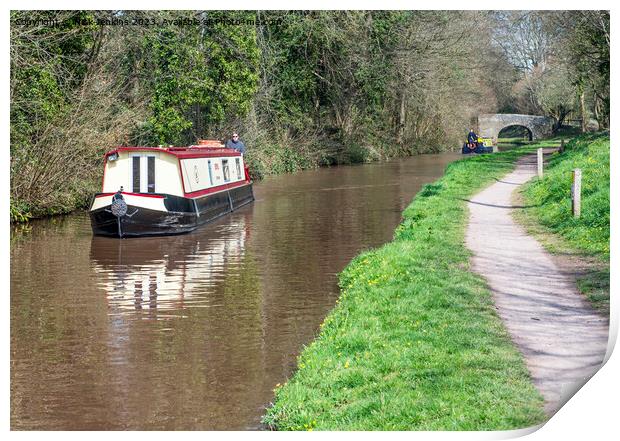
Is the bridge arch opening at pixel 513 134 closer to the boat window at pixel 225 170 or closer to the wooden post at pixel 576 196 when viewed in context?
the boat window at pixel 225 170

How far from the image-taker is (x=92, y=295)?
13.1 metres

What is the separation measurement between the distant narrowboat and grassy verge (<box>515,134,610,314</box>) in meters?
6.97

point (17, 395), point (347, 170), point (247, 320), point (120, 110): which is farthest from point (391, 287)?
point (347, 170)

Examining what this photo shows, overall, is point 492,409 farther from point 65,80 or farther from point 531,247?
point 65,80

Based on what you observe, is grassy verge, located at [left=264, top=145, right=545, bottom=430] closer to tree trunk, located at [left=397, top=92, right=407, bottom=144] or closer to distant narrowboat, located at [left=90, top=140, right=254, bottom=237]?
distant narrowboat, located at [left=90, top=140, right=254, bottom=237]

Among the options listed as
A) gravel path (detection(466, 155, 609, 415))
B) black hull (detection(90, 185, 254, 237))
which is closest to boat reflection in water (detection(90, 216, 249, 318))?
black hull (detection(90, 185, 254, 237))

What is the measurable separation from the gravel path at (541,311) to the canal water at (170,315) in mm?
2211

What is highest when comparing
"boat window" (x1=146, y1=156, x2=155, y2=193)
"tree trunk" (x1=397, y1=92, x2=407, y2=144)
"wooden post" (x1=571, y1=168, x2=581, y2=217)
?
"tree trunk" (x1=397, y1=92, x2=407, y2=144)

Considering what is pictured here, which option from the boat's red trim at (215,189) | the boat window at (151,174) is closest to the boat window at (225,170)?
the boat's red trim at (215,189)

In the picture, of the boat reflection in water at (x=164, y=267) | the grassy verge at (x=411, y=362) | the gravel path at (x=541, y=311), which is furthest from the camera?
the boat reflection in water at (x=164, y=267)

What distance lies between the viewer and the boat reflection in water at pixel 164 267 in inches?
500

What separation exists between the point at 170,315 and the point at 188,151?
9.99 m

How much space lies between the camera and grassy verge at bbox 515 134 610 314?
11.1m

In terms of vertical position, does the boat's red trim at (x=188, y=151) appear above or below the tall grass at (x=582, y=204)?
above
